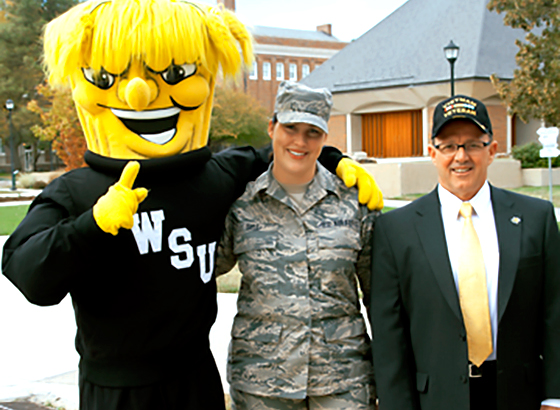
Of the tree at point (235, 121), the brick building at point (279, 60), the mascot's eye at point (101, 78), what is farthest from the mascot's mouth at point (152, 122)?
the brick building at point (279, 60)

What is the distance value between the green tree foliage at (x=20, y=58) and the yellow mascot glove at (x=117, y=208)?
43764mm

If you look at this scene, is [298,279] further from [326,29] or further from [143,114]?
[326,29]

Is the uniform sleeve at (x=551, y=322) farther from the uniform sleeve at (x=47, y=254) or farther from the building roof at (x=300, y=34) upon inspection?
the building roof at (x=300, y=34)

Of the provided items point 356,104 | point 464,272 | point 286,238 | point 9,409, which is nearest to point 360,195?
point 286,238

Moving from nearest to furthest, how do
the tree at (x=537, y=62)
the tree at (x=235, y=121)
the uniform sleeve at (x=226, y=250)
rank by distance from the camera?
the uniform sleeve at (x=226, y=250) < the tree at (x=537, y=62) < the tree at (x=235, y=121)

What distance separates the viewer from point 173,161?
2.87 m

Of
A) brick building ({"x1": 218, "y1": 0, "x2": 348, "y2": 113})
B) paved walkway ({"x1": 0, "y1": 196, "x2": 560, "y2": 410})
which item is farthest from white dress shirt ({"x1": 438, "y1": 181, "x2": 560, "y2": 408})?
brick building ({"x1": 218, "y1": 0, "x2": 348, "y2": 113})

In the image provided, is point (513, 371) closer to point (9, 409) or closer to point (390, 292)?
point (390, 292)

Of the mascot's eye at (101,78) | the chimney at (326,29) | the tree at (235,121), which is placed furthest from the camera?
the chimney at (326,29)

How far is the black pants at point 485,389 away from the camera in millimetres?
2646

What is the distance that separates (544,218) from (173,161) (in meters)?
1.67

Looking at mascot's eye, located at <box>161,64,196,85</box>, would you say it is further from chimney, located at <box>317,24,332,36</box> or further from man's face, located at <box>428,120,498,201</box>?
chimney, located at <box>317,24,332,36</box>

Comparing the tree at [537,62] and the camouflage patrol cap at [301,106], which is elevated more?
the tree at [537,62]

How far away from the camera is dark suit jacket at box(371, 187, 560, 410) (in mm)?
2602
